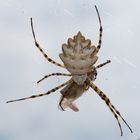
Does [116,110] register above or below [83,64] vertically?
below

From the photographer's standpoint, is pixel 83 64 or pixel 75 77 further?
pixel 75 77

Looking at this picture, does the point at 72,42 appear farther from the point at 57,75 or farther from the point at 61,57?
the point at 57,75

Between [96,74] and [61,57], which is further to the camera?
[96,74]

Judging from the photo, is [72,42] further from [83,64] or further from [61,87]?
[61,87]

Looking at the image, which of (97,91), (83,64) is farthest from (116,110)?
(83,64)

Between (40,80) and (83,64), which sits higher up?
(83,64)
